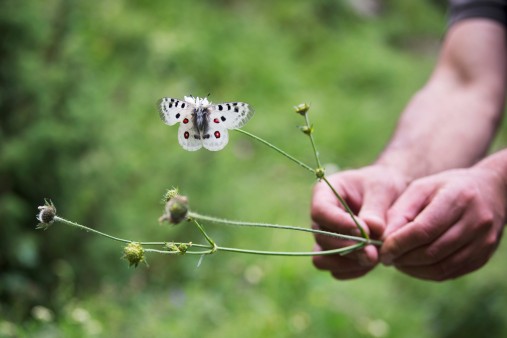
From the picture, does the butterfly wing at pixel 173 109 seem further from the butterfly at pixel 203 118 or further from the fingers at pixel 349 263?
the fingers at pixel 349 263

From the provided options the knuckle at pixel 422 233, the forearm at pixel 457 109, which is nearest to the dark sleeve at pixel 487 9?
the forearm at pixel 457 109

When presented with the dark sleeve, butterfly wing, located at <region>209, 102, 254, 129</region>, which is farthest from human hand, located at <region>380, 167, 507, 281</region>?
the dark sleeve

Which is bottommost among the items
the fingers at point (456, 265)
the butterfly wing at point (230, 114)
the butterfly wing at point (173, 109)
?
the butterfly wing at point (230, 114)

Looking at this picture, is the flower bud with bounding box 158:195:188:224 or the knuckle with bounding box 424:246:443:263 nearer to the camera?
the flower bud with bounding box 158:195:188:224

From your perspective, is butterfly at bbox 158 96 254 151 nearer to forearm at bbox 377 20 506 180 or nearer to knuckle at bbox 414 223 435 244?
knuckle at bbox 414 223 435 244

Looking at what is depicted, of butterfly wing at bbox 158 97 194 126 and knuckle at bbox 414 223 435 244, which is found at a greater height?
knuckle at bbox 414 223 435 244

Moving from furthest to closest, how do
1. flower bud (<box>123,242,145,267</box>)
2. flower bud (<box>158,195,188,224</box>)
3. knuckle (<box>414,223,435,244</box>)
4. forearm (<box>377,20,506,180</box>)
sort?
1. forearm (<box>377,20,506,180</box>)
2. knuckle (<box>414,223,435,244</box>)
3. flower bud (<box>123,242,145,267</box>)
4. flower bud (<box>158,195,188,224</box>)
